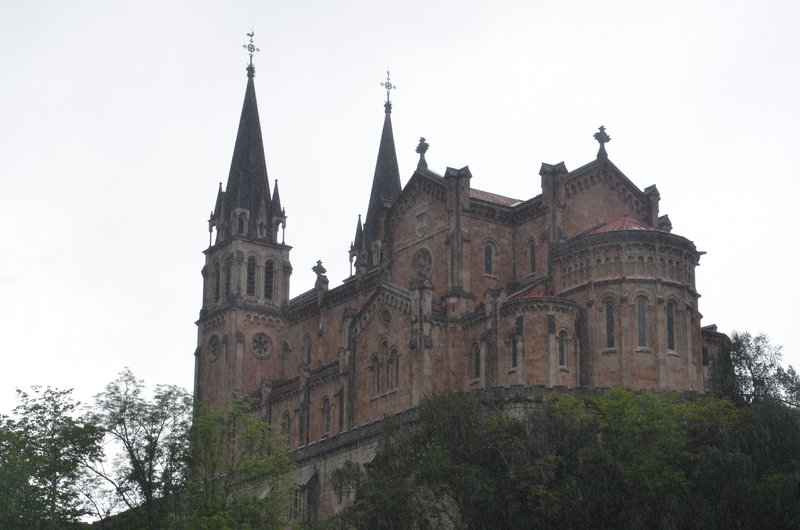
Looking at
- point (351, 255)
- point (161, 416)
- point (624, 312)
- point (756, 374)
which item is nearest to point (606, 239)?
point (624, 312)

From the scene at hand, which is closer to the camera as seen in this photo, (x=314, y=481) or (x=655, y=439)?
(x=655, y=439)

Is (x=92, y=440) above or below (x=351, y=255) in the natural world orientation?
below

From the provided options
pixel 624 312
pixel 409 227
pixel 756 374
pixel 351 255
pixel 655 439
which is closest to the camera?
pixel 655 439

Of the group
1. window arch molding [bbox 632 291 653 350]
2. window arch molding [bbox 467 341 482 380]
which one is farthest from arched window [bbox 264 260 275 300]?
window arch molding [bbox 632 291 653 350]

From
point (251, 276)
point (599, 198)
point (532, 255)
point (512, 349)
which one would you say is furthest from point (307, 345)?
point (512, 349)

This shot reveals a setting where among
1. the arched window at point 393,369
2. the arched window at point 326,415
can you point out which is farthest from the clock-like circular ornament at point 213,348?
the arched window at point 393,369

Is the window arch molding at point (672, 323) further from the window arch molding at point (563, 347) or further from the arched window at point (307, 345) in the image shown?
the arched window at point (307, 345)

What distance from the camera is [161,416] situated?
73.5 m

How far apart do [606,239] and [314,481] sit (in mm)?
20719

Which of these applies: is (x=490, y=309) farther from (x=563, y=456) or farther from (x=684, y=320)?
(x=563, y=456)

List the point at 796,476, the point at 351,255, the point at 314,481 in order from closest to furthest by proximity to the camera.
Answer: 1. the point at 796,476
2. the point at 314,481
3. the point at 351,255

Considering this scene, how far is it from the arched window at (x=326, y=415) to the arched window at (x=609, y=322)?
20174 mm

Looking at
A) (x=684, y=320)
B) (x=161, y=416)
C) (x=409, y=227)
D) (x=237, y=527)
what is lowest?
(x=237, y=527)

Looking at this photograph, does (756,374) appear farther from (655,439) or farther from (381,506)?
(381,506)
